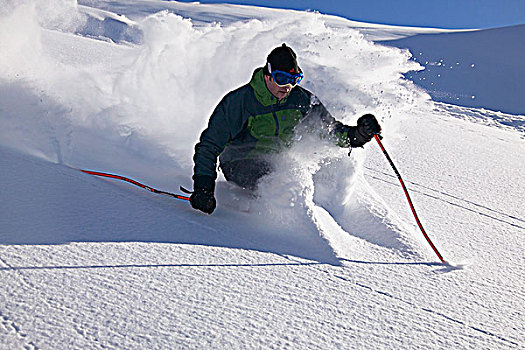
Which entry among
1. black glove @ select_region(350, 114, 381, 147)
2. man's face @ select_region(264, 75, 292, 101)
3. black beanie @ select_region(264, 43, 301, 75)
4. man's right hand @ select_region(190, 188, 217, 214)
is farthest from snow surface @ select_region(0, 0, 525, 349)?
black beanie @ select_region(264, 43, 301, 75)

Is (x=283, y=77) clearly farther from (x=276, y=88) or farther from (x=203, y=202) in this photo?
(x=203, y=202)

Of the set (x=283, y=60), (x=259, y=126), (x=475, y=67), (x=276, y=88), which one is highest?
(x=475, y=67)

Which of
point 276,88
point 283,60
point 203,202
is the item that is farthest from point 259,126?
point 203,202

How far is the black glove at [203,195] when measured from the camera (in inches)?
79.8

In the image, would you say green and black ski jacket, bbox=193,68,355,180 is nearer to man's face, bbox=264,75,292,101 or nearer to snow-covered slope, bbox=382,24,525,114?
man's face, bbox=264,75,292,101

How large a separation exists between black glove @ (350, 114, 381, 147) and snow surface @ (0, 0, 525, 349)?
0.20m

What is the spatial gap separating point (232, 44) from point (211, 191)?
2454 mm

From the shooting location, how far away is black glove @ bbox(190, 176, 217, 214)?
2.03m

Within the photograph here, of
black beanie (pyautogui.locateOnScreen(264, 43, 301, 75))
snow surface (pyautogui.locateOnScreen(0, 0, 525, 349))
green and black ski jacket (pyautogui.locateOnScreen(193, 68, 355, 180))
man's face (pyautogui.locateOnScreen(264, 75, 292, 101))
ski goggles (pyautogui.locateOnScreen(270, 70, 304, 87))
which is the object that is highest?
black beanie (pyautogui.locateOnScreen(264, 43, 301, 75))

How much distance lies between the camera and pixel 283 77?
2.04 meters

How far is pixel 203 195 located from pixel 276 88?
631 millimetres

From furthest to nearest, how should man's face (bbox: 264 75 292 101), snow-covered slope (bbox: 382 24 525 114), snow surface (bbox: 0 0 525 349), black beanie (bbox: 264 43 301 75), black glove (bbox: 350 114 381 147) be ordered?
1. snow-covered slope (bbox: 382 24 525 114)
2. black glove (bbox: 350 114 381 147)
3. man's face (bbox: 264 75 292 101)
4. black beanie (bbox: 264 43 301 75)
5. snow surface (bbox: 0 0 525 349)

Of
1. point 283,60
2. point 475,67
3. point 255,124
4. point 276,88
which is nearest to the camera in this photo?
point 283,60

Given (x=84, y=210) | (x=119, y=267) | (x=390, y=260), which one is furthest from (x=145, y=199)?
(x=390, y=260)
